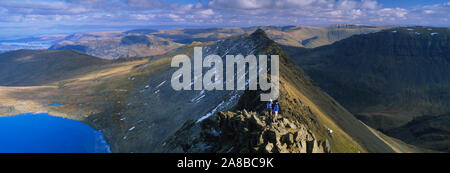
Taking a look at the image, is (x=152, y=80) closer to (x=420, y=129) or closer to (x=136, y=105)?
(x=136, y=105)

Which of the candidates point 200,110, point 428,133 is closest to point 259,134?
point 200,110

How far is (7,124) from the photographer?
11375 centimetres

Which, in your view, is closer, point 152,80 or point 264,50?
point 264,50

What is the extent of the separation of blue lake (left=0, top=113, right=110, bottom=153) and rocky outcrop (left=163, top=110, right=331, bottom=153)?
58729 millimetres

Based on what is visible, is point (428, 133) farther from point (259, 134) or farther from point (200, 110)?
point (259, 134)

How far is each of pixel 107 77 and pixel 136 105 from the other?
7124 centimetres

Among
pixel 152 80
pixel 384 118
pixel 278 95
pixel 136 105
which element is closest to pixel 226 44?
pixel 152 80

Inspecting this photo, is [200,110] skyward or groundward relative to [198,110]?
skyward

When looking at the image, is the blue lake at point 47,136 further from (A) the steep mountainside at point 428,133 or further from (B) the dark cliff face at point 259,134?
(A) the steep mountainside at point 428,133

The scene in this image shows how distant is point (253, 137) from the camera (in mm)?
27719

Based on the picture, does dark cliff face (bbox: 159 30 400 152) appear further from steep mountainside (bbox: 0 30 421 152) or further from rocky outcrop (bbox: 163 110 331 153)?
steep mountainside (bbox: 0 30 421 152)

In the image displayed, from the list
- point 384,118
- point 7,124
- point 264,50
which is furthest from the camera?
point 384,118

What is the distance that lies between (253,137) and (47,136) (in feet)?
347
